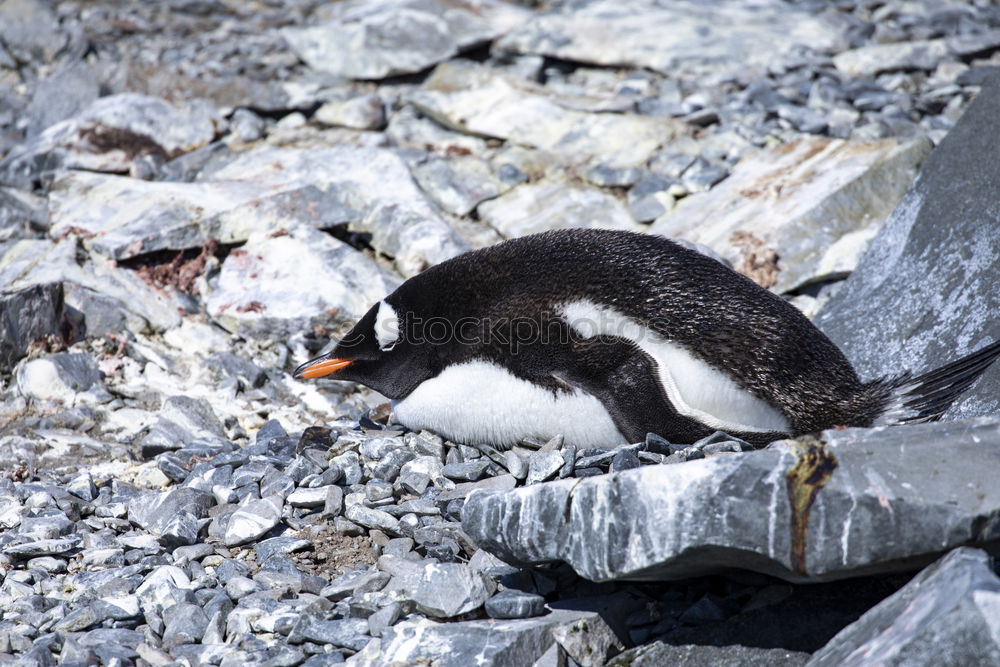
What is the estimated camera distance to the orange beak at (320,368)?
13.7ft

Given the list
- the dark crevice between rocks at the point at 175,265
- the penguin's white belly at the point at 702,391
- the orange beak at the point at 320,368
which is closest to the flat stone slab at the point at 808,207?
the penguin's white belly at the point at 702,391

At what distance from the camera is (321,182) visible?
6219 mm

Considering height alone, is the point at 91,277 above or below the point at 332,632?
below

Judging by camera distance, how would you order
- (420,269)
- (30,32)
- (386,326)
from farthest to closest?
(30,32), (420,269), (386,326)

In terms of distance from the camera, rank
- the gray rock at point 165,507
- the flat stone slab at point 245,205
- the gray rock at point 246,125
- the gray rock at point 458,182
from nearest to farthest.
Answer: the gray rock at point 165,507
the flat stone slab at point 245,205
the gray rock at point 458,182
the gray rock at point 246,125

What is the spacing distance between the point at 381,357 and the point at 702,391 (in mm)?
1376

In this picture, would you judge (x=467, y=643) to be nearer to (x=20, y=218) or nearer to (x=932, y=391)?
(x=932, y=391)

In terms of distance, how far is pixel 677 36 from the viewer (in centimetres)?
782

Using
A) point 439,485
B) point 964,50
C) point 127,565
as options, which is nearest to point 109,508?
point 127,565

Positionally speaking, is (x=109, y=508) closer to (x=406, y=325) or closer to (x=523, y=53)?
(x=406, y=325)

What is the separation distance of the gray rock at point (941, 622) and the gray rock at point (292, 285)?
3.64m

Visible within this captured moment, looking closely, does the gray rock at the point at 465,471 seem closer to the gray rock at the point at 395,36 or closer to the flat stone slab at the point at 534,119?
the flat stone slab at the point at 534,119

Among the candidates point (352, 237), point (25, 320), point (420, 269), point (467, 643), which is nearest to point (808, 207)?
point (420, 269)

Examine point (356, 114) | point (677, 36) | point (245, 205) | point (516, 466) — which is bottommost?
point (245, 205)
